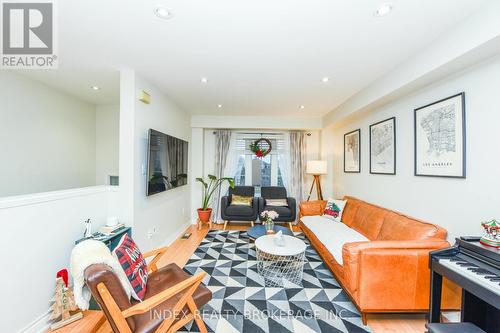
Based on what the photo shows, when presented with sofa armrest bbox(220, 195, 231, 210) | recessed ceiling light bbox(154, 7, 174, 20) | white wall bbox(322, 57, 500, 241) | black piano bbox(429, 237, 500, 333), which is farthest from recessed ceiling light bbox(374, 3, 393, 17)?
sofa armrest bbox(220, 195, 231, 210)

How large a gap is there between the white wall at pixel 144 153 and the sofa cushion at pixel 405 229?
3085 mm

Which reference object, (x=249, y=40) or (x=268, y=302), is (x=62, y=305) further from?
(x=249, y=40)

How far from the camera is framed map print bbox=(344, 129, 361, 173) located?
3.57 m

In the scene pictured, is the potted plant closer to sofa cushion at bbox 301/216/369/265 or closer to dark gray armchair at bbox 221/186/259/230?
dark gray armchair at bbox 221/186/259/230

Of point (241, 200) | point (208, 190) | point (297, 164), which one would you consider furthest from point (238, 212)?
point (297, 164)

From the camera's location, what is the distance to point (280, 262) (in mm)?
2844

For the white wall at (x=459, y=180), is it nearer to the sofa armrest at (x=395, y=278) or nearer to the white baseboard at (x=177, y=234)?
the sofa armrest at (x=395, y=278)

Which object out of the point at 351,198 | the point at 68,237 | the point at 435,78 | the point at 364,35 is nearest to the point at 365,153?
the point at 351,198

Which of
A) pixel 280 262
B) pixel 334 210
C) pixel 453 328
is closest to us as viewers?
pixel 453 328

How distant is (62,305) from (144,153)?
5.58 ft

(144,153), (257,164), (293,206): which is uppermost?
(144,153)

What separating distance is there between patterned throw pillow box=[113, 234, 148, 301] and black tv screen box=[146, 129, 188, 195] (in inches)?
46.7

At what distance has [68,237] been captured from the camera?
79.0 inches

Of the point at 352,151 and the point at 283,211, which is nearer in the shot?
the point at 352,151
